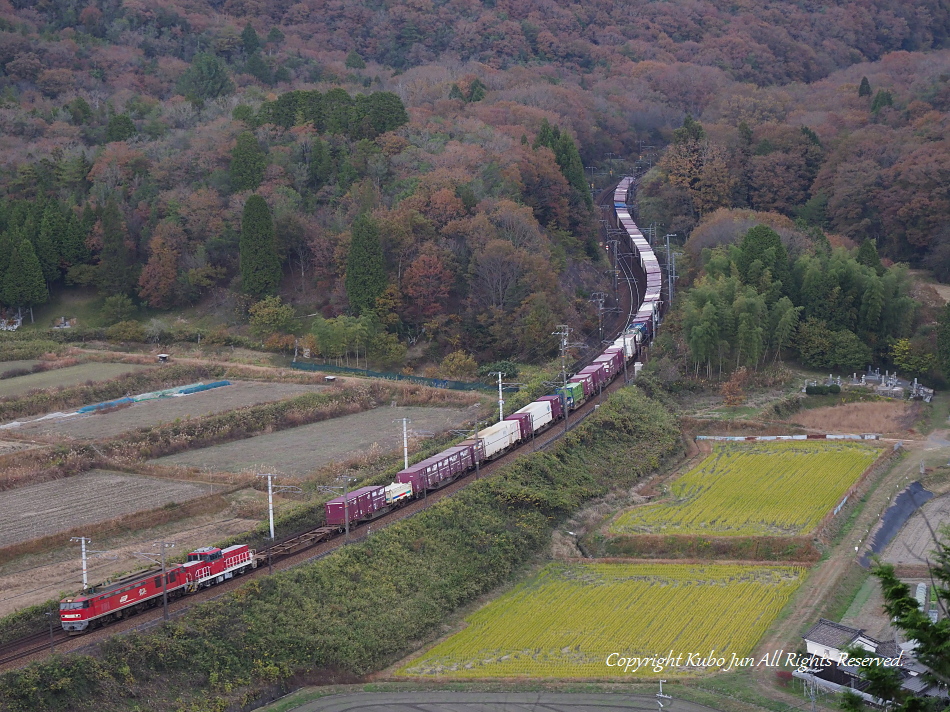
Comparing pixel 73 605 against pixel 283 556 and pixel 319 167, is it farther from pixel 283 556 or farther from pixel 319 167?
pixel 319 167

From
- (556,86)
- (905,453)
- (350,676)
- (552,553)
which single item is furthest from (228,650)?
(556,86)

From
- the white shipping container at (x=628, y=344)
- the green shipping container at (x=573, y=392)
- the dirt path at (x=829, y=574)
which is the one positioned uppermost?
the white shipping container at (x=628, y=344)

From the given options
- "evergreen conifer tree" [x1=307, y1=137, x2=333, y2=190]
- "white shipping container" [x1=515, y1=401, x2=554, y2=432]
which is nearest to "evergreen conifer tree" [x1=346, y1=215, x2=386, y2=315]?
"evergreen conifer tree" [x1=307, y1=137, x2=333, y2=190]

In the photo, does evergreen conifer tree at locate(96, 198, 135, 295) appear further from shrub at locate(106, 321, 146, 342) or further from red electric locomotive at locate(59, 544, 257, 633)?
red electric locomotive at locate(59, 544, 257, 633)

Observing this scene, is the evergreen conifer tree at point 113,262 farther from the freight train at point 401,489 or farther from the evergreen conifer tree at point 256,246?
the freight train at point 401,489

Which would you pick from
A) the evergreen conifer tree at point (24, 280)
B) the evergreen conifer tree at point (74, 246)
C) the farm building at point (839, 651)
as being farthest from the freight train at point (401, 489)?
the evergreen conifer tree at point (24, 280)

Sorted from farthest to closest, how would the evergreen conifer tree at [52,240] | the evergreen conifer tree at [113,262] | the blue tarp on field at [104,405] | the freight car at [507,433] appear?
the evergreen conifer tree at [52,240], the evergreen conifer tree at [113,262], the blue tarp on field at [104,405], the freight car at [507,433]

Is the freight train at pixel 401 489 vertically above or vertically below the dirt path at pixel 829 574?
above
